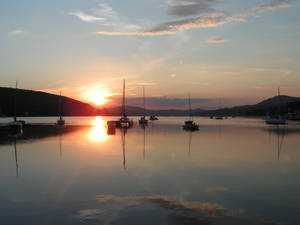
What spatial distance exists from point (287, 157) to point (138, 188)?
2118 centimetres

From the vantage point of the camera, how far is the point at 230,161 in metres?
26.6

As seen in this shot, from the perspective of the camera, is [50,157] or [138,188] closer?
[138,188]

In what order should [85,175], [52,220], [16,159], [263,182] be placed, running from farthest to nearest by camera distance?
1. [16,159]
2. [85,175]
3. [263,182]
4. [52,220]

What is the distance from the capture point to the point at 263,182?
18.0 metres

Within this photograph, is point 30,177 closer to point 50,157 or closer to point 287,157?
point 50,157

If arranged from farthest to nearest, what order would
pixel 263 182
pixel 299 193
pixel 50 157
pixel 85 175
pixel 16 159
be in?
pixel 50 157 → pixel 16 159 → pixel 85 175 → pixel 263 182 → pixel 299 193

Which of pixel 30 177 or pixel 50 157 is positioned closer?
pixel 30 177

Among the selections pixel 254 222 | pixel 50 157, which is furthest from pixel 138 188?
pixel 50 157

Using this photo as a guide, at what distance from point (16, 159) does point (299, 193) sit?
956 inches

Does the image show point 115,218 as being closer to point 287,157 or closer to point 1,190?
point 1,190

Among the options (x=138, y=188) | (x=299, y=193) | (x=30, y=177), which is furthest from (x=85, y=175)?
(x=299, y=193)

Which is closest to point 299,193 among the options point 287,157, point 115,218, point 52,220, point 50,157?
point 115,218

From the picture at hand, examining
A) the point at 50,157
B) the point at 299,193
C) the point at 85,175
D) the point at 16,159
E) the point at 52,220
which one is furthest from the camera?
the point at 50,157

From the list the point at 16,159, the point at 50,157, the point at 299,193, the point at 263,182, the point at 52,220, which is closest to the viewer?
the point at 52,220
